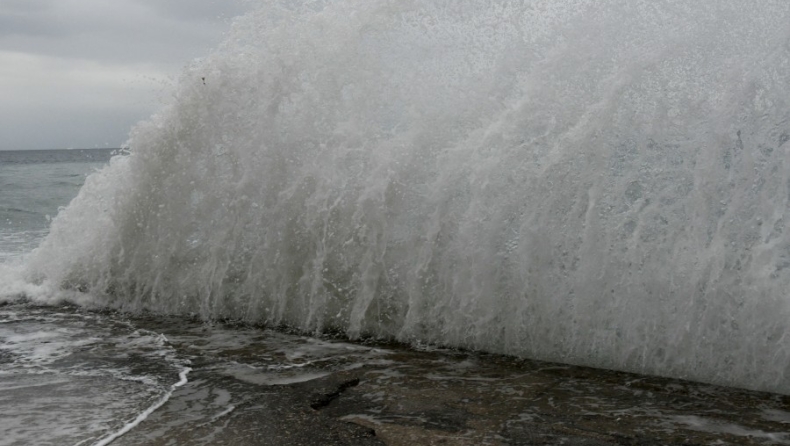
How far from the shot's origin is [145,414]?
11.5 ft

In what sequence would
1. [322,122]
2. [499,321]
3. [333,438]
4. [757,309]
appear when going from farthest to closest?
[322,122], [499,321], [757,309], [333,438]

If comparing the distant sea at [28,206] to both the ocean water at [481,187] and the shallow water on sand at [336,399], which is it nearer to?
the ocean water at [481,187]

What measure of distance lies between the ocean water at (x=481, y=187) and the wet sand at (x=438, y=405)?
1.33 feet

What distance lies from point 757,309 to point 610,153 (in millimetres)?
1305

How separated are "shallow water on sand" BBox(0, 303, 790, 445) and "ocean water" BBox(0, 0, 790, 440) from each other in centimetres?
38

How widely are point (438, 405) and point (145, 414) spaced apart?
4.42ft

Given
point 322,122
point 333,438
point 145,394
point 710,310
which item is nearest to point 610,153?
point 710,310

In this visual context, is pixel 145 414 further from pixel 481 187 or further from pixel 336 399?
pixel 481 187

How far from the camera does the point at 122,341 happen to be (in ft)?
16.8

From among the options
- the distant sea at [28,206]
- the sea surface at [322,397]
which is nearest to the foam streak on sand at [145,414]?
the sea surface at [322,397]

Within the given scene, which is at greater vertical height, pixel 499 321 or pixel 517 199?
pixel 517 199

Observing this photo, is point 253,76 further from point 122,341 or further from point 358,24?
point 122,341

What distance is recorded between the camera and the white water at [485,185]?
14.4ft

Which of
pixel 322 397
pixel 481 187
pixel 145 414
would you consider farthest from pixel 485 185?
pixel 145 414
